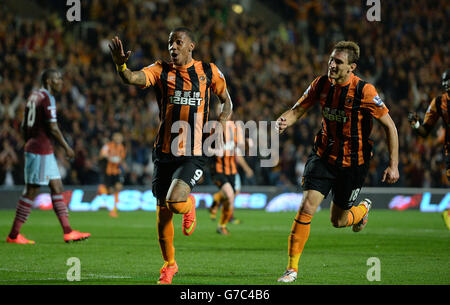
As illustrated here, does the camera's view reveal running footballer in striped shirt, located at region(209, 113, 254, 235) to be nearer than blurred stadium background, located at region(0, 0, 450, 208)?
Yes

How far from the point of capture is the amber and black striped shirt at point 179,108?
753 cm

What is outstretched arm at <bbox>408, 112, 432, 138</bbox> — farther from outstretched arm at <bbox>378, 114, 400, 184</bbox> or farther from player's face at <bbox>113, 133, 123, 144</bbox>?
player's face at <bbox>113, 133, 123, 144</bbox>

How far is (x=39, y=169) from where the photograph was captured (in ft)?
36.4

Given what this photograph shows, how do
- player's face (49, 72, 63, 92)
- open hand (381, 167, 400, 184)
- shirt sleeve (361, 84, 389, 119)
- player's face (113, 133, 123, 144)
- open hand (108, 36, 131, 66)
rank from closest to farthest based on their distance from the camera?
open hand (108, 36, 131, 66) → open hand (381, 167, 400, 184) → shirt sleeve (361, 84, 389, 119) → player's face (49, 72, 63, 92) → player's face (113, 133, 123, 144)


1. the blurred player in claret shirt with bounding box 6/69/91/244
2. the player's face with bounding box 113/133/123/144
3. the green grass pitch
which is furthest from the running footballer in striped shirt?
the player's face with bounding box 113/133/123/144

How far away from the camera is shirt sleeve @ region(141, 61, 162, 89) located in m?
7.36

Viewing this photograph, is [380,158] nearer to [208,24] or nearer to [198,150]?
[208,24]

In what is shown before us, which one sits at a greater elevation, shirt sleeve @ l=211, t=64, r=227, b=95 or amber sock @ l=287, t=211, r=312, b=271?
shirt sleeve @ l=211, t=64, r=227, b=95

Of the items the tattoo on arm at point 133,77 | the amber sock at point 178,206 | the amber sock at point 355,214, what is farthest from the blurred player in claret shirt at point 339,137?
the tattoo on arm at point 133,77

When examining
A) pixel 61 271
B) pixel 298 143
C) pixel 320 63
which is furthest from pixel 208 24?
pixel 61 271

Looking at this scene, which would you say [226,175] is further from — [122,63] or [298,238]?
[122,63]

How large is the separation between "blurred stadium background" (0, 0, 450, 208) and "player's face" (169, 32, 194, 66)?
1256 centimetres

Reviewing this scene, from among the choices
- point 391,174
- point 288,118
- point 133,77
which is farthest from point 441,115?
point 133,77

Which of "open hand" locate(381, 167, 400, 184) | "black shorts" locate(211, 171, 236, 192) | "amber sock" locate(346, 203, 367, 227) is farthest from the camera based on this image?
"black shorts" locate(211, 171, 236, 192)
